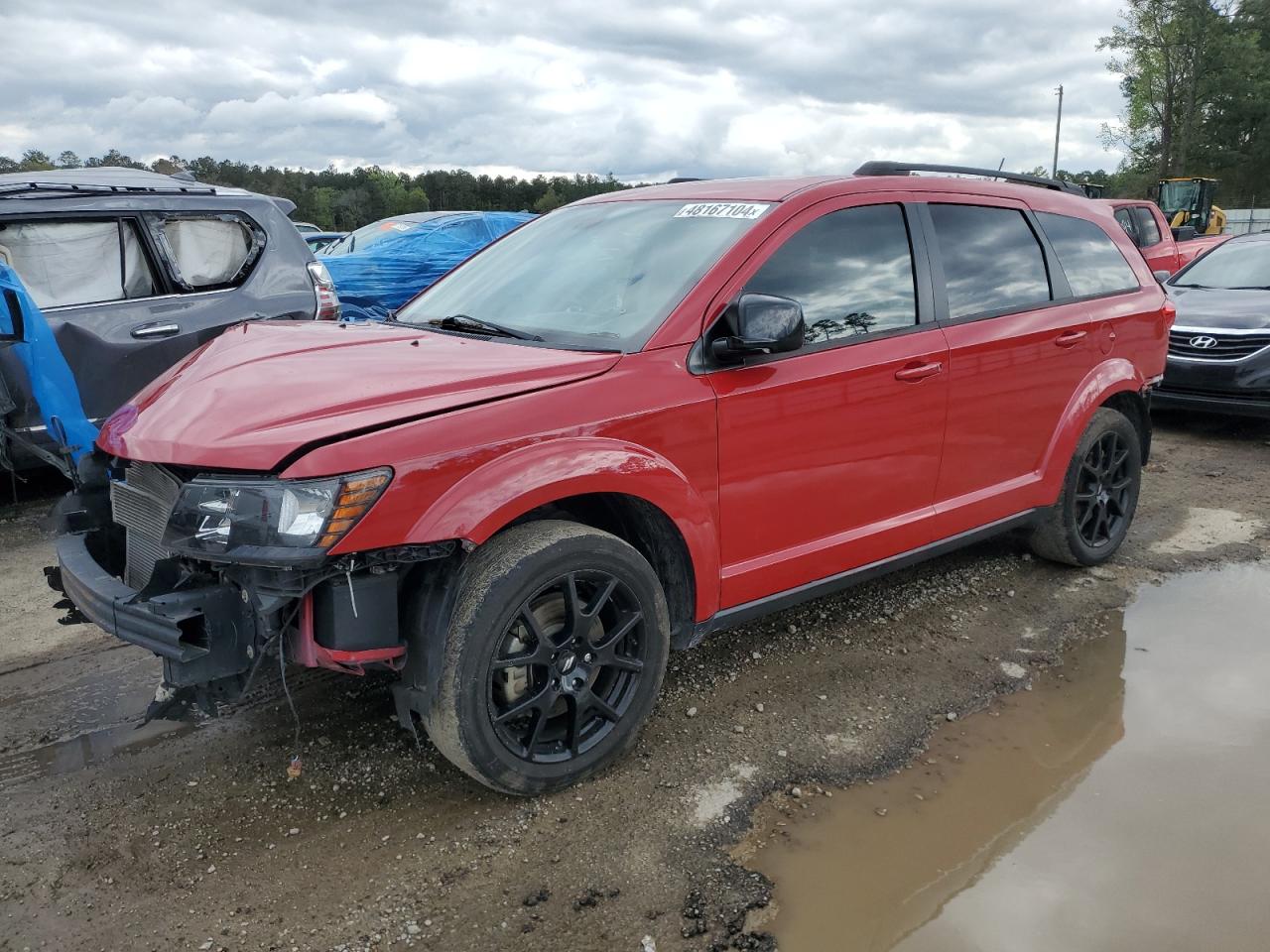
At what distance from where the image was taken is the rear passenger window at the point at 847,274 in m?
3.27

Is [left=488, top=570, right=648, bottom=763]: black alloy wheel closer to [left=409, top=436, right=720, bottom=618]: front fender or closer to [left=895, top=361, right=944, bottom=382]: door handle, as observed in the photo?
[left=409, top=436, right=720, bottom=618]: front fender

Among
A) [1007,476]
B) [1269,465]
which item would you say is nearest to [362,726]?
[1007,476]

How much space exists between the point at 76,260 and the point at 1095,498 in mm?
5450

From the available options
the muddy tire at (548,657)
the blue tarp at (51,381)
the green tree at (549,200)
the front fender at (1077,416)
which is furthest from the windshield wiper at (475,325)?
the green tree at (549,200)

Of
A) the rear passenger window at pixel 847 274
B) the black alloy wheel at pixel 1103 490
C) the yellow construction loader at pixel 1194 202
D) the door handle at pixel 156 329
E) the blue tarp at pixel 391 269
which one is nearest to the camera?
the rear passenger window at pixel 847 274

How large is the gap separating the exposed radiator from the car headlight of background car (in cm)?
28

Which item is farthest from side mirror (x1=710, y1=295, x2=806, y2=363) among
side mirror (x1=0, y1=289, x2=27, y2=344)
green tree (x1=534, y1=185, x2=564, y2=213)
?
green tree (x1=534, y1=185, x2=564, y2=213)

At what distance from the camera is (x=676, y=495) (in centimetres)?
291

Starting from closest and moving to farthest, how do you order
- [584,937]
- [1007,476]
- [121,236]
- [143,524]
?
[584,937]
[143,524]
[1007,476]
[121,236]

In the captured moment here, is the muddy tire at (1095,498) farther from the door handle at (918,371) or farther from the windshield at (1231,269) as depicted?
the windshield at (1231,269)

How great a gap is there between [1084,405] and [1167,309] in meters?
0.92

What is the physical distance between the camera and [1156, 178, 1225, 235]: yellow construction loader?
28031 mm

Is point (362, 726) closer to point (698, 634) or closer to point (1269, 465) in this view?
point (698, 634)

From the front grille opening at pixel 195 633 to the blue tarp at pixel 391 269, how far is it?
19.9 feet
